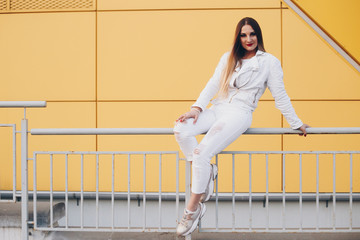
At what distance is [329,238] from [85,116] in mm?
3448

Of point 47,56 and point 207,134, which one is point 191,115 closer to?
point 207,134

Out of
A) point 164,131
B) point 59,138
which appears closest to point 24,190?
point 164,131

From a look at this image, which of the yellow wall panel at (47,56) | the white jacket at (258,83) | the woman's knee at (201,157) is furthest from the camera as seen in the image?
the yellow wall panel at (47,56)

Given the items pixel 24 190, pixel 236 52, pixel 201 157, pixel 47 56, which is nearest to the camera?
pixel 201 157

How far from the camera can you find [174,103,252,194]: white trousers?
2939 millimetres

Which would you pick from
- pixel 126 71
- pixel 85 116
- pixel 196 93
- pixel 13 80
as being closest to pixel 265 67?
pixel 196 93

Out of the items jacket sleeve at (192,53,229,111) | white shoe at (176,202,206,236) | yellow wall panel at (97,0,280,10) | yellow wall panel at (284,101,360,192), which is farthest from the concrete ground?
yellow wall panel at (97,0,280,10)

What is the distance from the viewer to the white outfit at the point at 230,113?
295cm

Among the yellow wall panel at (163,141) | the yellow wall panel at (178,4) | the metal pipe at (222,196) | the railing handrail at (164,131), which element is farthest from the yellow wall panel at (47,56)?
the railing handrail at (164,131)

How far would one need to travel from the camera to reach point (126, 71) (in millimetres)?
5277

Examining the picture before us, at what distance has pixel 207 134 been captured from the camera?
3.00m

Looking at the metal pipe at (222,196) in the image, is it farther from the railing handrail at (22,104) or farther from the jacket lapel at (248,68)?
the jacket lapel at (248,68)

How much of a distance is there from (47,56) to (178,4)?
77.7 inches

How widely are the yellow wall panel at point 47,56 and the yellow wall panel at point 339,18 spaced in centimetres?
298
